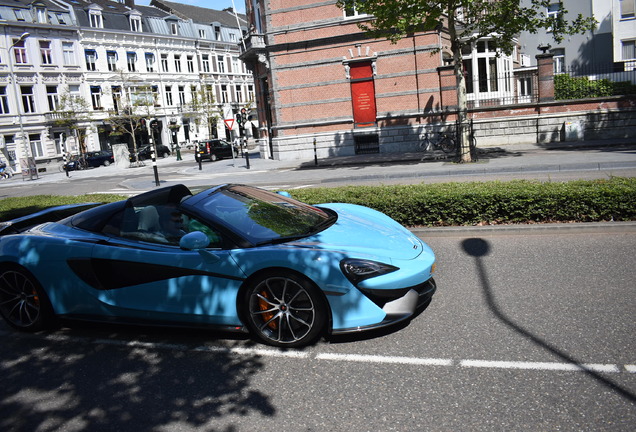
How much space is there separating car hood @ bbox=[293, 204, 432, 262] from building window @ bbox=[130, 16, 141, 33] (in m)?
58.2

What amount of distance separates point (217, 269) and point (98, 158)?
45.6m

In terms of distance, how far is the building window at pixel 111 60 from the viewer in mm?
54250

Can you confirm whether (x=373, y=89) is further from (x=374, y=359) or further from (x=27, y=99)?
(x=27, y=99)

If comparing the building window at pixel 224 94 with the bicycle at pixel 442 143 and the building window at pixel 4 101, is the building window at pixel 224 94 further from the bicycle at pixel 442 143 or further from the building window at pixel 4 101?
the bicycle at pixel 442 143

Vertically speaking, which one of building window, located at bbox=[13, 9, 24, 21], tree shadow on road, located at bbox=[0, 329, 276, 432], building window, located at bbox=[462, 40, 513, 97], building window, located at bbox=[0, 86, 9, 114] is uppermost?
building window, located at bbox=[13, 9, 24, 21]

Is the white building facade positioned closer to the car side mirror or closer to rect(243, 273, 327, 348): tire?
the car side mirror

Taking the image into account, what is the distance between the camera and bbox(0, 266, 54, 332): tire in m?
4.94

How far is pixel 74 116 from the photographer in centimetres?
4956

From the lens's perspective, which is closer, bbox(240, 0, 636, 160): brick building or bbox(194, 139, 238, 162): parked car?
bbox(240, 0, 636, 160): brick building

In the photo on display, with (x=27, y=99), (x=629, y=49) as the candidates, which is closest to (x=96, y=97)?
(x=27, y=99)

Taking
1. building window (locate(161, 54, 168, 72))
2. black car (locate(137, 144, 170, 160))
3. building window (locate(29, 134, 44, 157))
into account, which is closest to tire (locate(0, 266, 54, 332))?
black car (locate(137, 144, 170, 160))

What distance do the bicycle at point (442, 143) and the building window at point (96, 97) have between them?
132ft

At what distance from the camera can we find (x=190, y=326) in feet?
14.7

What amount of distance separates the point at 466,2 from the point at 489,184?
29.7ft
